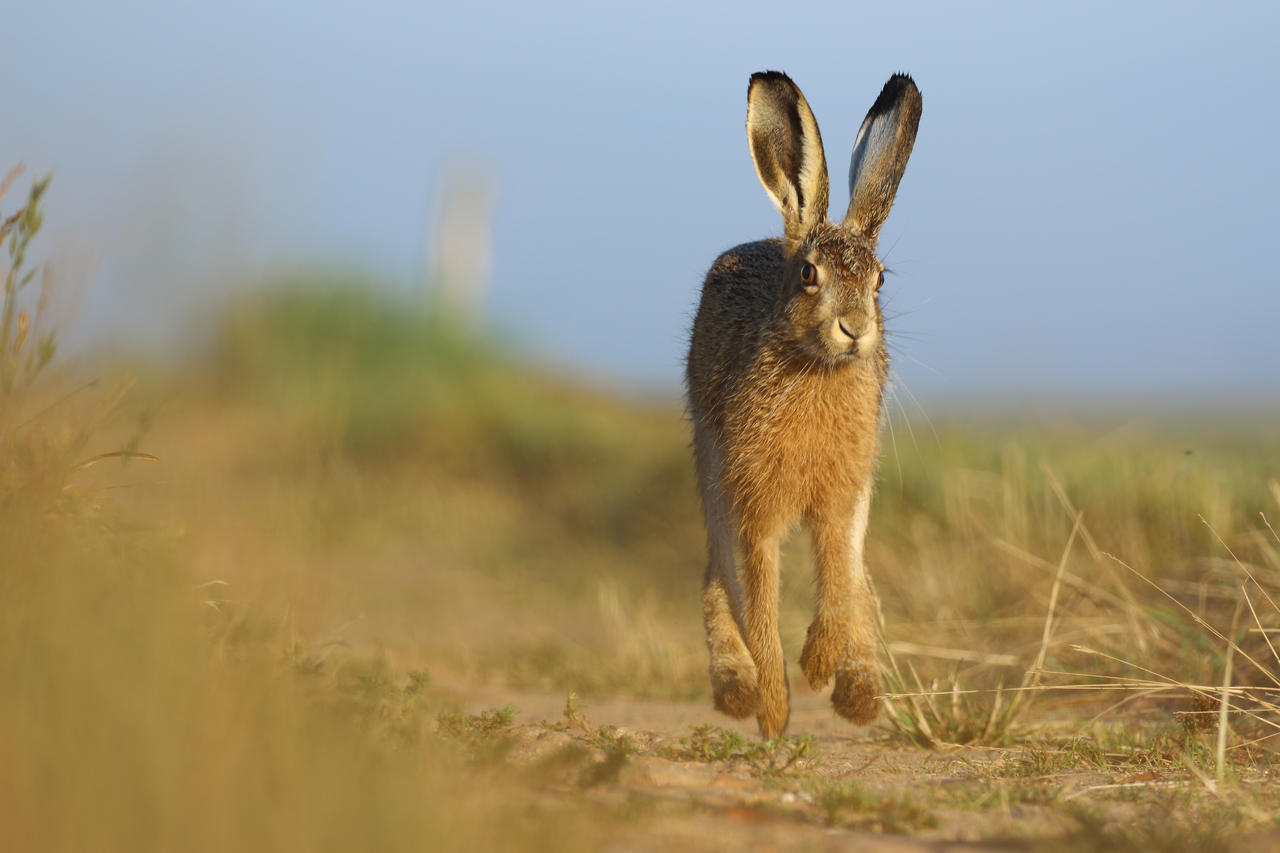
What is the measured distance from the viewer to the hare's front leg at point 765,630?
5117 mm

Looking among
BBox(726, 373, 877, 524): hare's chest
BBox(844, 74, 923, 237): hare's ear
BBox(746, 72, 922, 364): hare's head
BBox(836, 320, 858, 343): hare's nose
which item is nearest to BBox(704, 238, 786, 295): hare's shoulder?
BBox(746, 72, 922, 364): hare's head

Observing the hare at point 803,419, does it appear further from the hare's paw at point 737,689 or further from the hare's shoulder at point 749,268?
the hare's shoulder at point 749,268

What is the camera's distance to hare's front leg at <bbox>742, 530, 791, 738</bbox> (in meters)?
5.12

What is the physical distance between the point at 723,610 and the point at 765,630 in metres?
0.41

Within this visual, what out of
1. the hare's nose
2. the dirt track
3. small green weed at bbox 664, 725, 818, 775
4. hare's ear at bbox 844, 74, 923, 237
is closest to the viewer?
the dirt track

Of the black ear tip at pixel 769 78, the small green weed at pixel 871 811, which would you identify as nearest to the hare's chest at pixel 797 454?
the black ear tip at pixel 769 78

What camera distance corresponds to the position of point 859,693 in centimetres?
504

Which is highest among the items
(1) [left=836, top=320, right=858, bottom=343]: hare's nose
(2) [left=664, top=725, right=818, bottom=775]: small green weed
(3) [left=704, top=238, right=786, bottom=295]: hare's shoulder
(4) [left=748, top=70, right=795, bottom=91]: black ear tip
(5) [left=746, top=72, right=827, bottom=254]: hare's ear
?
(4) [left=748, top=70, right=795, bottom=91]: black ear tip

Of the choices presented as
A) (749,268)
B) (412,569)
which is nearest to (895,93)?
(749,268)

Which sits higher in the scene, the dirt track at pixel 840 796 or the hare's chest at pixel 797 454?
the hare's chest at pixel 797 454

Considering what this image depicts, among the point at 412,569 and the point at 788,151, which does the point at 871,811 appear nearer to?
the point at 788,151

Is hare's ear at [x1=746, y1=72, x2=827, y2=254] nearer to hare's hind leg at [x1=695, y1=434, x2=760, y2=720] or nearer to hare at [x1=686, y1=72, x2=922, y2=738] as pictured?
hare at [x1=686, y1=72, x2=922, y2=738]

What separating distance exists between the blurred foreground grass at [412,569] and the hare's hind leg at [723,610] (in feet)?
2.33

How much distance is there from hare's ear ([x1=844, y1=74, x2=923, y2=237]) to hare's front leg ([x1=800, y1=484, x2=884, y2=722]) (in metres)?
1.35
